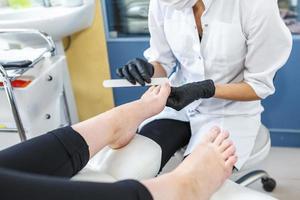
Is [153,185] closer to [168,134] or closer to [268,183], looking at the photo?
[168,134]

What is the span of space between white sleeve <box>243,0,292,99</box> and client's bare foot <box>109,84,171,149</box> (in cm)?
26

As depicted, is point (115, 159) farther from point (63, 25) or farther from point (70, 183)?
point (63, 25)

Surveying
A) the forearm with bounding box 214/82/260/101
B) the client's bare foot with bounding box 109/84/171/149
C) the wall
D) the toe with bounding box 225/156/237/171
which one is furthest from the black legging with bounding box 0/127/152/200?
the wall

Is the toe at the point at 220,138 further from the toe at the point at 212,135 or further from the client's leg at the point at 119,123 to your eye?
the client's leg at the point at 119,123

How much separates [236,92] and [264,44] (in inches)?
Answer: 6.3

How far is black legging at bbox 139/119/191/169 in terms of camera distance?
111 cm

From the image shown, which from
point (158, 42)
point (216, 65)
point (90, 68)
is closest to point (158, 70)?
point (158, 42)

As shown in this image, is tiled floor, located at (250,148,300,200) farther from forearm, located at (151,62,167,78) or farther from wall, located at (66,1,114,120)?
wall, located at (66,1,114,120)

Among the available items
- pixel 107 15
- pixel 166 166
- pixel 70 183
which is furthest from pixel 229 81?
pixel 107 15

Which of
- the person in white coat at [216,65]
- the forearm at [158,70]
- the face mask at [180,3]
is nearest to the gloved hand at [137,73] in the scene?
the person in white coat at [216,65]

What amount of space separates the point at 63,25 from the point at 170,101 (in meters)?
0.71

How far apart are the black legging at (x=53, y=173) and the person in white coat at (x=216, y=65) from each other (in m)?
0.31

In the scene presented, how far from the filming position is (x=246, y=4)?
3.30 feet

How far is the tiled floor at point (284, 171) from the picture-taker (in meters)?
1.50
